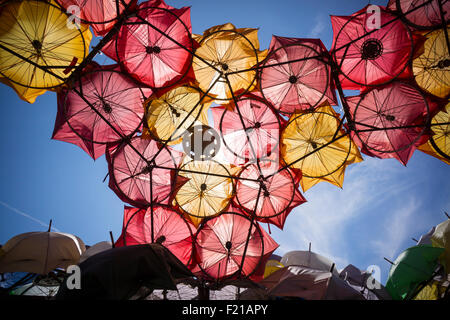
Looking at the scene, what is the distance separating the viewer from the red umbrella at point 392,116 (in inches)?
299

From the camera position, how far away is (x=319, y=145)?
8594mm

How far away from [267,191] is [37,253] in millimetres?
7788

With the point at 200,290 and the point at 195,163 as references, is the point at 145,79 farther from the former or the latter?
the point at 200,290

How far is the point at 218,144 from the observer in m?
8.74

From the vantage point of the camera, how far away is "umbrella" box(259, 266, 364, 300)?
→ 5.66 metres

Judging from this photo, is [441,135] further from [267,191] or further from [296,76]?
[267,191]

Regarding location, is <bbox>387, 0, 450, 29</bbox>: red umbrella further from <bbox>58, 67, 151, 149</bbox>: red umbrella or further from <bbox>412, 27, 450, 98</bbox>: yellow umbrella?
<bbox>58, 67, 151, 149</bbox>: red umbrella

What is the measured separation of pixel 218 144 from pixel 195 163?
106 centimetres

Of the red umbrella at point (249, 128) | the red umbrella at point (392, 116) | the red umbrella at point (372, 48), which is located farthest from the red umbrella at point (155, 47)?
the red umbrella at point (392, 116)

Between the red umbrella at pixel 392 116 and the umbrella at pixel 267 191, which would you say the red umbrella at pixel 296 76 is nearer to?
the red umbrella at pixel 392 116

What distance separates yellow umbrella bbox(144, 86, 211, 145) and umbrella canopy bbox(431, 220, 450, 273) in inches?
336

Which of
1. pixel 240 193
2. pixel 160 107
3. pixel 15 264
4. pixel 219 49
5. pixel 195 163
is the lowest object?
pixel 15 264
